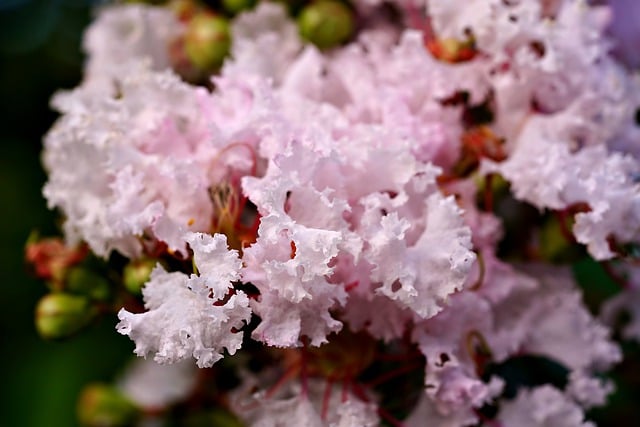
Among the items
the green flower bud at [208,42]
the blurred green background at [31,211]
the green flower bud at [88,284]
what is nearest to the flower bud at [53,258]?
the green flower bud at [88,284]

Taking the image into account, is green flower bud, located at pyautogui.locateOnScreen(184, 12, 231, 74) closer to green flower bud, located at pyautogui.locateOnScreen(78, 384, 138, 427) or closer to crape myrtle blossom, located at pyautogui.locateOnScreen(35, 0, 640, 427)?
crape myrtle blossom, located at pyautogui.locateOnScreen(35, 0, 640, 427)

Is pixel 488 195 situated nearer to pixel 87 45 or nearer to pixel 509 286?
pixel 509 286

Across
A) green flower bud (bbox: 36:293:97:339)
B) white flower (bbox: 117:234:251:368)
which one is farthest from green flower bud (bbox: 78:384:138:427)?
white flower (bbox: 117:234:251:368)

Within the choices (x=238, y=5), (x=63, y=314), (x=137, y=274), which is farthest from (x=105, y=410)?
(x=238, y=5)

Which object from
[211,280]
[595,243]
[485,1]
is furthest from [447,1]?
[211,280]

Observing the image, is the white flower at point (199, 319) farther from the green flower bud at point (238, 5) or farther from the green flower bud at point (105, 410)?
the green flower bud at point (105, 410)

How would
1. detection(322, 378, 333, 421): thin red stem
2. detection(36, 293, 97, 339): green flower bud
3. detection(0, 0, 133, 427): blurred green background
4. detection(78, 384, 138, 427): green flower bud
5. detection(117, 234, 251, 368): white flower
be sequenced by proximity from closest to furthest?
detection(117, 234, 251, 368): white flower, detection(322, 378, 333, 421): thin red stem, detection(36, 293, 97, 339): green flower bud, detection(78, 384, 138, 427): green flower bud, detection(0, 0, 133, 427): blurred green background

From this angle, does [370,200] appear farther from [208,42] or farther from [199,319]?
[208,42]
